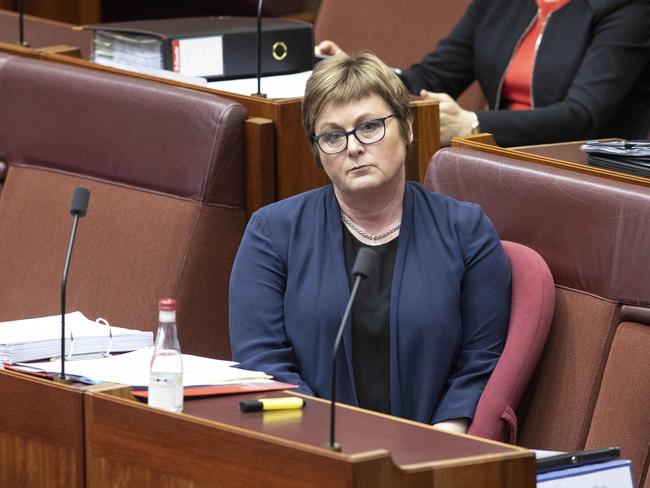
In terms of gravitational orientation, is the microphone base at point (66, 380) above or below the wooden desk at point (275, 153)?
below

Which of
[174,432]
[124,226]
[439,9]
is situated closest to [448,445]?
[174,432]

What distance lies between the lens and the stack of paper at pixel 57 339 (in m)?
1.96

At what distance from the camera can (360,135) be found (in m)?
2.12

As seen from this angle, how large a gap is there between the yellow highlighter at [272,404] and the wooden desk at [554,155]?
75cm

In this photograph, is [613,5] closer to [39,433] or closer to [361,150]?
[361,150]

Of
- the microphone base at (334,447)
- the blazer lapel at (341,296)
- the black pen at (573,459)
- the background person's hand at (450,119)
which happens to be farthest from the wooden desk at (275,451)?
the background person's hand at (450,119)

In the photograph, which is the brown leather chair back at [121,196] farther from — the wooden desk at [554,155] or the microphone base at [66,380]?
the microphone base at [66,380]

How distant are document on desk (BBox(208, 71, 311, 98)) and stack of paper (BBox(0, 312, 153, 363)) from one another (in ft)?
2.44

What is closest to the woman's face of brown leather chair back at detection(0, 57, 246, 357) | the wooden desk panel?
brown leather chair back at detection(0, 57, 246, 357)

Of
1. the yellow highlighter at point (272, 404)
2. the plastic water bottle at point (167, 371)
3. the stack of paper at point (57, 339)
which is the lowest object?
the stack of paper at point (57, 339)

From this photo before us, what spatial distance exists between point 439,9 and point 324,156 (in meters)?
1.75

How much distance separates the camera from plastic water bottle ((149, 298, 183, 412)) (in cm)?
166

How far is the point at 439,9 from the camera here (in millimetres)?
3779

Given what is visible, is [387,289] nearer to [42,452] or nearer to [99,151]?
[42,452]
